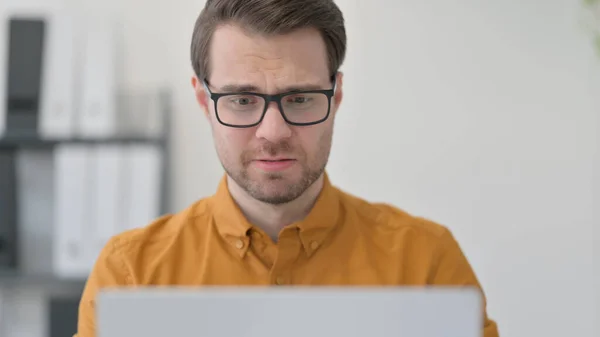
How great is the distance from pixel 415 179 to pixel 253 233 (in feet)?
4.31

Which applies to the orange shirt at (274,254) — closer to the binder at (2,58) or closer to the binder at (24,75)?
the binder at (24,75)

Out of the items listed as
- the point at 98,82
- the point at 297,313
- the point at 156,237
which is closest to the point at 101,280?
the point at 156,237

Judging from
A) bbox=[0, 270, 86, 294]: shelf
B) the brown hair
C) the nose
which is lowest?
bbox=[0, 270, 86, 294]: shelf

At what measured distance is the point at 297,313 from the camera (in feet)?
2.00

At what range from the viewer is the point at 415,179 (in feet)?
8.29

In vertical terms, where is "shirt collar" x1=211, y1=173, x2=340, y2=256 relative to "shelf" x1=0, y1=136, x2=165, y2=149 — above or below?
below

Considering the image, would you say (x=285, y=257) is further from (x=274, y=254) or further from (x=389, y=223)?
(x=389, y=223)

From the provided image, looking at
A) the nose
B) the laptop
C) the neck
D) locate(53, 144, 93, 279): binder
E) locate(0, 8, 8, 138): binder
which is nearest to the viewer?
the laptop

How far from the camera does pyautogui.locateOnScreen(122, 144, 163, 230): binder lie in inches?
87.4

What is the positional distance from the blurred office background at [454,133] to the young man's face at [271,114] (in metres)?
1.25

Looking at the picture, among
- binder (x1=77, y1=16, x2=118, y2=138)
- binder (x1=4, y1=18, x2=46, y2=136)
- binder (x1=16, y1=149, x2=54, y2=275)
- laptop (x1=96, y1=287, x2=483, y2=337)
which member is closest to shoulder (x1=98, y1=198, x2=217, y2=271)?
laptop (x1=96, y1=287, x2=483, y2=337)

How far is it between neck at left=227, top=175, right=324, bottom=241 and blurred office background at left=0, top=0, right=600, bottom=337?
1.18 meters

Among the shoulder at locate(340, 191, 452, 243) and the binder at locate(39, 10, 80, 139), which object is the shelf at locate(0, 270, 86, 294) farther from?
the shoulder at locate(340, 191, 452, 243)

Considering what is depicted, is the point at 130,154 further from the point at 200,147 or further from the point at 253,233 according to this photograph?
the point at 253,233
